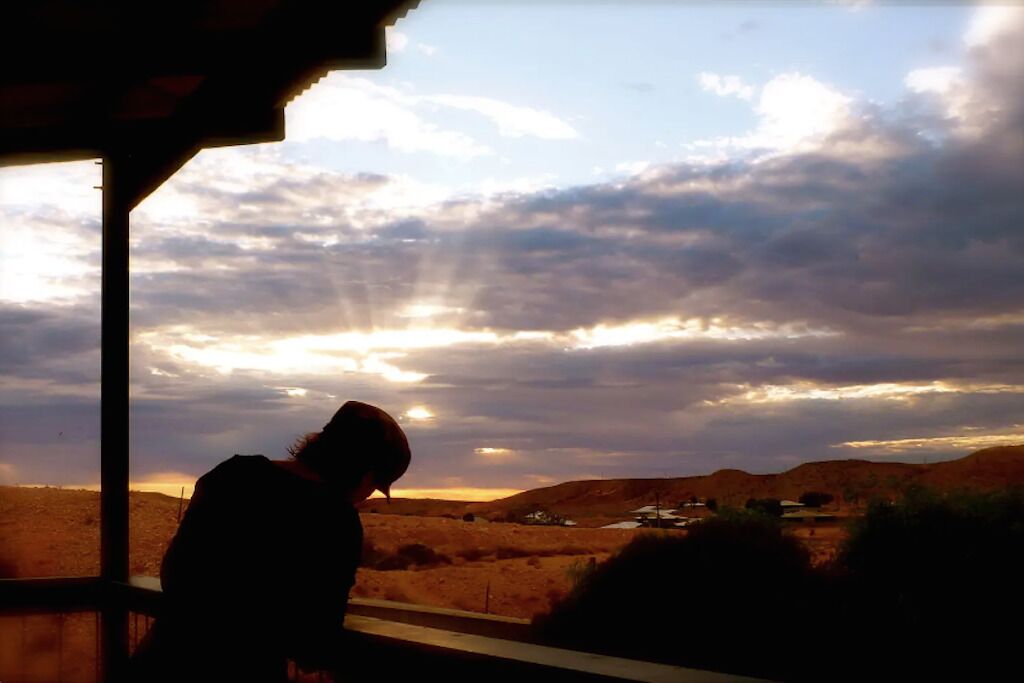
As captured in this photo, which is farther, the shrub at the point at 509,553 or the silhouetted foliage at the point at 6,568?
the shrub at the point at 509,553

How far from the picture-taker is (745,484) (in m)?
51.6

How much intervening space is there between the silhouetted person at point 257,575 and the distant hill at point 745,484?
28.3 meters

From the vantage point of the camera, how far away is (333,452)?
1.84 meters

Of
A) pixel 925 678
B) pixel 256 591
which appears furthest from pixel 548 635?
pixel 256 591

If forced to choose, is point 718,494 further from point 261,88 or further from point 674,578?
point 261,88

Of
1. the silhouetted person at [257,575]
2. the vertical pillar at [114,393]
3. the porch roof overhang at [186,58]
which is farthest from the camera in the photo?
the vertical pillar at [114,393]

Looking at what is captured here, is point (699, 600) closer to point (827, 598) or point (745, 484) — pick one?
point (827, 598)

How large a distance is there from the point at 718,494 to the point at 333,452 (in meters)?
49.3

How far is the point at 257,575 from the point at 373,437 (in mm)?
314

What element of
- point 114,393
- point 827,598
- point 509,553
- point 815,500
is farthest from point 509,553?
point 114,393

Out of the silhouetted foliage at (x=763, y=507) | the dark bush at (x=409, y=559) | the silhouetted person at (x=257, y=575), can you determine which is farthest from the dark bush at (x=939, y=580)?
the dark bush at (x=409, y=559)

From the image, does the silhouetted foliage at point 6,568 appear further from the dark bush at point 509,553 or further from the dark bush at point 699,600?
the dark bush at point 509,553

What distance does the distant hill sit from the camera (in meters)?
35.8

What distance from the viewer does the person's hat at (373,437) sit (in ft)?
6.03
